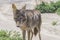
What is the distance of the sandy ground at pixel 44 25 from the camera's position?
31.4 feet

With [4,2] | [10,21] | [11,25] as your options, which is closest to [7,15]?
[10,21]

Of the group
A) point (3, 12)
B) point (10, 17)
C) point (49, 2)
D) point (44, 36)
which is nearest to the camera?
point (44, 36)

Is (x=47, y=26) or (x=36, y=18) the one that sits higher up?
(x=36, y=18)

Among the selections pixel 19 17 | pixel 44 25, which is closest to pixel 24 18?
pixel 19 17

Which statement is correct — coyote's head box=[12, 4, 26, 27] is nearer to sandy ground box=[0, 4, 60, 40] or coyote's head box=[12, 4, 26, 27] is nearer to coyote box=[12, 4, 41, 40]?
coyote box=[12, 4, 41, 40]

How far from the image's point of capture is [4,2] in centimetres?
1636

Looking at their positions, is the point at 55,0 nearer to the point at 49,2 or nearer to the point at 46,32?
the point at 49,2

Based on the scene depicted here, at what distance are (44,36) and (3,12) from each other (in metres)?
4.88

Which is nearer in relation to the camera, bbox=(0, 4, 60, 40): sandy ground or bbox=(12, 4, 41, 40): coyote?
bbox=(12, 4, 41, 40): coyote

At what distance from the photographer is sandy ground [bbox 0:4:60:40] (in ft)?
31.4

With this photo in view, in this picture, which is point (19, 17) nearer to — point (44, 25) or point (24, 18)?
point (24, 18)

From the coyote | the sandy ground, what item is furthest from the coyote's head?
the sandy ground

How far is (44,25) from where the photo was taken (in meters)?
11.1

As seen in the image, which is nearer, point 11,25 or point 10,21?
point 11,25
